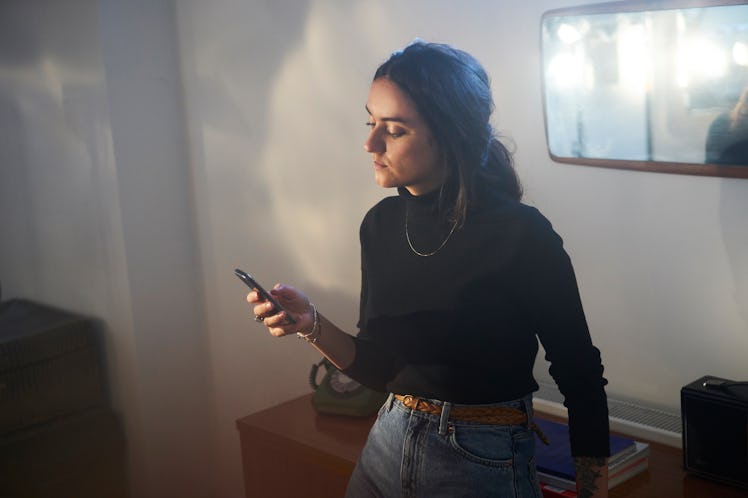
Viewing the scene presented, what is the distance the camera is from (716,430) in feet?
5.76

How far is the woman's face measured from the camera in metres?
1.50

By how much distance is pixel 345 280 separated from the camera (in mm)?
2682

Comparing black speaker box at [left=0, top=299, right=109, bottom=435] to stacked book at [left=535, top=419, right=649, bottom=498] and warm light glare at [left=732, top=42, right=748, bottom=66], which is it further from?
warm light glare at [left=732, top=42, right=748, bottom=66]

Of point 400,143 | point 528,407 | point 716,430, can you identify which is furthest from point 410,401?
point 716,430

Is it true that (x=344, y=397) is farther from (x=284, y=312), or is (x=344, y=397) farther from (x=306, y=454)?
(x=284, y=312)

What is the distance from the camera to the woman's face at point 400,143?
1499 mm

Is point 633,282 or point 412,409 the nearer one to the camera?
point 412,409

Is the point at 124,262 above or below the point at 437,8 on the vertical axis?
below

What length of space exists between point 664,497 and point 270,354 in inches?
59.2

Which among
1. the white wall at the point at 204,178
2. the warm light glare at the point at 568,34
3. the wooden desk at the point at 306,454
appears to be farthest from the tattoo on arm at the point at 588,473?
the warm light glare at the point at 568,34

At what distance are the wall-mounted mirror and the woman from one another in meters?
0.53

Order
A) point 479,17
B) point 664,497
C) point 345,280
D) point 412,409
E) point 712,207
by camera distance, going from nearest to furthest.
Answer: point 412,409, point 664,497, point 712,207, point 479,17, point 345,280

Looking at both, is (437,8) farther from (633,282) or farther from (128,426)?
(128,426)

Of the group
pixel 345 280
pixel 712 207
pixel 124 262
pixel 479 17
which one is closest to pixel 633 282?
pixel 712 207
